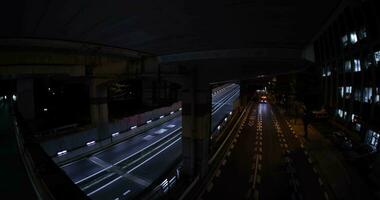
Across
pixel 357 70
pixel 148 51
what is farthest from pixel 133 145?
pixel 357 70

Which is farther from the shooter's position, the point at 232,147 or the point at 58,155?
the point at 232,147

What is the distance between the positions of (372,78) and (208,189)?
1915cm

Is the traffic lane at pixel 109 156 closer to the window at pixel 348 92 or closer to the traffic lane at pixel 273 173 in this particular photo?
the traffic lane at pixel 273 173

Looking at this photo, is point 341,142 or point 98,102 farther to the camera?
point 98,102

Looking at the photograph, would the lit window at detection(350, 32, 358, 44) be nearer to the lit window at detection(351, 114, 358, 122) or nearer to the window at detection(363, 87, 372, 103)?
the window at detection(363, 87, 372, 103)

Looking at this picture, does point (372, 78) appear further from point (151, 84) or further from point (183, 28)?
point (151, 84)

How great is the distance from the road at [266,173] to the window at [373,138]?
224 inches

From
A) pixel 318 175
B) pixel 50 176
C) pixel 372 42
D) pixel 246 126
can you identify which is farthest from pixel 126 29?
pixel 246 126

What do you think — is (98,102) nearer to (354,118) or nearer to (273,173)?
(273,173)

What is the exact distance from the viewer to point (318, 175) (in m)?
16.5

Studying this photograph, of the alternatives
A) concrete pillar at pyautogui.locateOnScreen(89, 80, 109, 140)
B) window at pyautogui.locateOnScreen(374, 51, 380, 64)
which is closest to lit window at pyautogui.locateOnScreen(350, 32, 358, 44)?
window at pyautogui.locateOnScreen(374, 51, 380, 64)

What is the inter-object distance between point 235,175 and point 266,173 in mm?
2315

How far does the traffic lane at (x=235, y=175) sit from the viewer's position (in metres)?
14.2

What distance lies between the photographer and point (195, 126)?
1658cm
